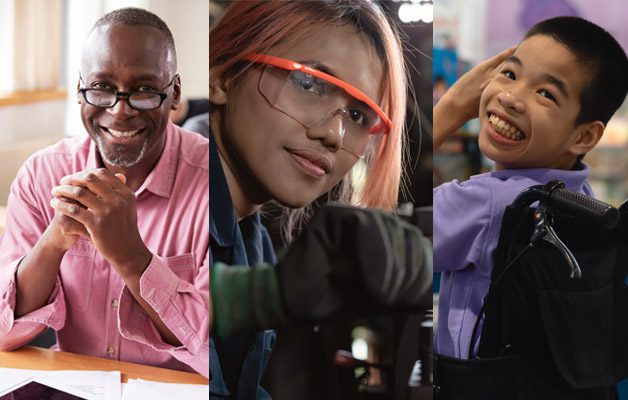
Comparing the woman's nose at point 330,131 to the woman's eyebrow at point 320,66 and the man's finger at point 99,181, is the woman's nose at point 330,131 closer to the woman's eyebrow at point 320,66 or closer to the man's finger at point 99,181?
the woman's eyebrow at point 320,66

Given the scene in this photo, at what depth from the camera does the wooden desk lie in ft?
7.50

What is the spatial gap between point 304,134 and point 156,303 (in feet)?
2.22

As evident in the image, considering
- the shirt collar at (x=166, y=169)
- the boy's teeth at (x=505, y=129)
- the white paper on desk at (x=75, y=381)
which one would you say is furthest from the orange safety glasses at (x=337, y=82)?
the white paper on desk at (x=75, y=381)

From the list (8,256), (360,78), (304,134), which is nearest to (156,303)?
(8,256)

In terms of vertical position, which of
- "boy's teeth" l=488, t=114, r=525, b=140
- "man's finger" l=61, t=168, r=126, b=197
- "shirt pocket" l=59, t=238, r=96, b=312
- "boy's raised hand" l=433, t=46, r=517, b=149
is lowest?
"shirt pocket" l=59, t=238, r=96, b=312

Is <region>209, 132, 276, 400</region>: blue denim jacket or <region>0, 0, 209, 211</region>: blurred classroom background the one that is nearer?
<region>209, 132, 276, 400</region>: blue denim jacket

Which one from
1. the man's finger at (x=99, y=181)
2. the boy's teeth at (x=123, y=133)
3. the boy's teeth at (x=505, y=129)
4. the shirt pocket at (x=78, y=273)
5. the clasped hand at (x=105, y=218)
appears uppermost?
the boy's teeth at (x=505, y=129)

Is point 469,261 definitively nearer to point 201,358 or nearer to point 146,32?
point 201,358

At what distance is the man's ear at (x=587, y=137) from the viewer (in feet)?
6.18

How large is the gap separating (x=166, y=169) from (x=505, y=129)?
0.99 meters

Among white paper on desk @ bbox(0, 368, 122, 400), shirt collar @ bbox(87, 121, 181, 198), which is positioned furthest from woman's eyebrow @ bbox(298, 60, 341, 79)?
white paper on desk @ bbox(0, 368, 122, 400)

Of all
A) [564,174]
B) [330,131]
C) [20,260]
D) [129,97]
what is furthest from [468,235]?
[20,260]

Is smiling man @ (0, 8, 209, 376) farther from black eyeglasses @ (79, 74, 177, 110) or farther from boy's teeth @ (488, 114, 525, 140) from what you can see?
boy's teeth @ (488, 114, 525, 140)

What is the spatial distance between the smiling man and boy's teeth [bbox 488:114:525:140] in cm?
84
